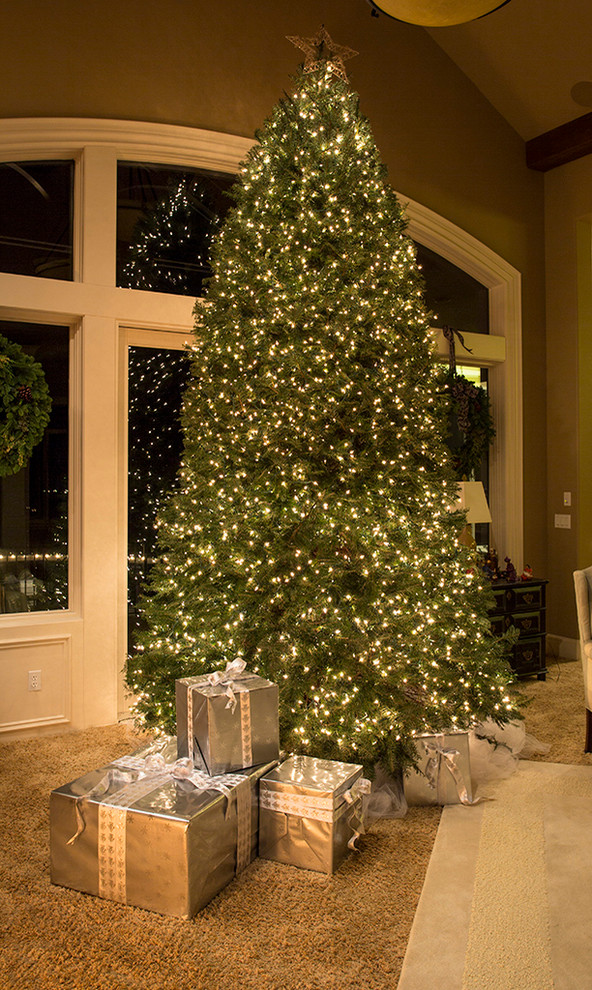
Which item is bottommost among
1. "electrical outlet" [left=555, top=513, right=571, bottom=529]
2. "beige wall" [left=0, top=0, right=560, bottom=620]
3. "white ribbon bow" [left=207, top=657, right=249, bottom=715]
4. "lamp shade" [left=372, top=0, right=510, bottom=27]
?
"white ribbon bow" [left=207, top=657, right=249, bottom=715]

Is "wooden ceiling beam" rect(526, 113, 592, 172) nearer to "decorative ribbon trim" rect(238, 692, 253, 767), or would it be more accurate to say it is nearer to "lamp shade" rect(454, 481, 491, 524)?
"lamp shade" rect(454, 481, 491, 524)

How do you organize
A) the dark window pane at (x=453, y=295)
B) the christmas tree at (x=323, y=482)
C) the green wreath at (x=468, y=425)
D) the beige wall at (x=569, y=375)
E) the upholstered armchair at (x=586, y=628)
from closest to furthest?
the christmas tree at (x=323, y=482), the upholstered armchair at (x=586, y=628), the green wreath at (x=468, y=425), the dark window pane at (x=453, y=295), the beige wall at (x=569, y=375)

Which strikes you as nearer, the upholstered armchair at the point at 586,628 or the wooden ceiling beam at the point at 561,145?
the upholstered armchair at the point at 586,628

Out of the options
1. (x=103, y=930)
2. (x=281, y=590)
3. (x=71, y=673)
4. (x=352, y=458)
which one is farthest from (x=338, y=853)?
(x=71, y=673)

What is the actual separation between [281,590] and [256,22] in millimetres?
3436

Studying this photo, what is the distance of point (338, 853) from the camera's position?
2.15 m

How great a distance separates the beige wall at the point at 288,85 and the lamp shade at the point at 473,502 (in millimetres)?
1003

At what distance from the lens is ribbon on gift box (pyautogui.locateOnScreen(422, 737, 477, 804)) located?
2.57 meters

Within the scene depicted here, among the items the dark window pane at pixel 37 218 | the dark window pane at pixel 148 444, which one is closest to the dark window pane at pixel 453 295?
the dark window pane at pixel 148 444

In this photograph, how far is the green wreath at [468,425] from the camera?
4.62 m

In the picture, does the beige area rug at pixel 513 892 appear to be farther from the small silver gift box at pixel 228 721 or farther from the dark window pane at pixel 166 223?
the dark window pane at pixel 166 223

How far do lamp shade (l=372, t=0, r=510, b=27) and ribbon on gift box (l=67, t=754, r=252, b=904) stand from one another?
8.83ft

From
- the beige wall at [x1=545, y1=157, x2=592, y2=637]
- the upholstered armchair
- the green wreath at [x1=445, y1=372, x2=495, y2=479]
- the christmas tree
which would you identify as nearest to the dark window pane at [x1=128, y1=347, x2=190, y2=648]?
the christmas tree

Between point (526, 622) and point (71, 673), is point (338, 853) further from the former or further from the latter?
point (526, 622)
